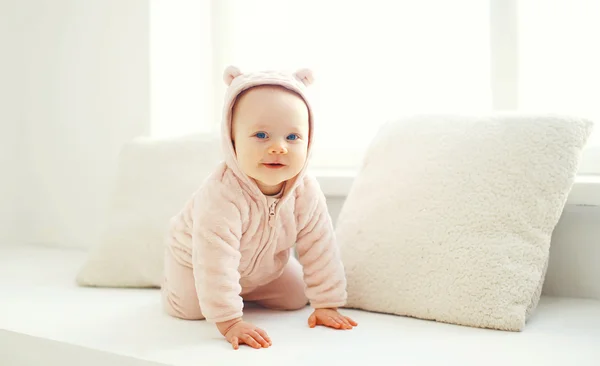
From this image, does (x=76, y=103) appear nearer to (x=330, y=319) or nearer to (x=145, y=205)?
(x=145, y=205)

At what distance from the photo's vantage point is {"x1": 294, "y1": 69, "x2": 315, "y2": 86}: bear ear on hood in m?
1.18

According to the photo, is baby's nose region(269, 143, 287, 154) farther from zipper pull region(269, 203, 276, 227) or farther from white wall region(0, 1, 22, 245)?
white wall region(0, 1, 22, 245)

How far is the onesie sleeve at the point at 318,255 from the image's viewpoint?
1244 millimetres

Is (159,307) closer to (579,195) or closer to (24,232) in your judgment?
(579,195)

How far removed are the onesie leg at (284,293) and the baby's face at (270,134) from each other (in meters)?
0.27

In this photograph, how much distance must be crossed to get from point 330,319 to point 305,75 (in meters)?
0.44

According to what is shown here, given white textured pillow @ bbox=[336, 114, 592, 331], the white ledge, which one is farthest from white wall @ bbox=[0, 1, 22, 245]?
white textured pillow @ bbox=[336, 114, 592, 331]

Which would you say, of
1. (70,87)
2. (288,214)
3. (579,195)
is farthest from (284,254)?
(70,87)

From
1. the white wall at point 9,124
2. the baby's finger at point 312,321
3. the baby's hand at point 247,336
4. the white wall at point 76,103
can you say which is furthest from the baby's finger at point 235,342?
the white wall at point 9,124

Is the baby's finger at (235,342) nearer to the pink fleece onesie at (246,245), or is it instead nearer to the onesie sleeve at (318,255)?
the pink fleece onesie at (246,245)

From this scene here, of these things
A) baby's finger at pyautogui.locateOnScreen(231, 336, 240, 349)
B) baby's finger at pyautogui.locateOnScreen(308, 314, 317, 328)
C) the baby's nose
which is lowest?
baby's finger at pyautogui.locateOnScreen(308, 314, 317, 328)

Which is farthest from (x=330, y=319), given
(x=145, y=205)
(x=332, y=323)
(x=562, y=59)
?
(x=562, y=59)

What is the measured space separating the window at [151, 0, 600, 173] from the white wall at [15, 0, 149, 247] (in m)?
0.10

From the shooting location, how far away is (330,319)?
3.97 feet
